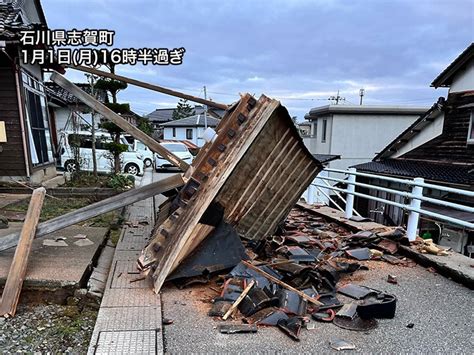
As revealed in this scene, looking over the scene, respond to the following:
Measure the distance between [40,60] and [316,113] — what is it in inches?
630

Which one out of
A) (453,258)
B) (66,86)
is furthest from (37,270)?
(453,258)

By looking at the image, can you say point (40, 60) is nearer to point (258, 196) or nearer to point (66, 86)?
point (66, 86)

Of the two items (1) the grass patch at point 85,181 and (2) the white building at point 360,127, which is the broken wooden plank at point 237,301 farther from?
(2) the white building at point 360,127

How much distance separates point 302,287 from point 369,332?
0.83m

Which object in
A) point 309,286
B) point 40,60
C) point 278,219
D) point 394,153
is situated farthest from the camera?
point 394,153

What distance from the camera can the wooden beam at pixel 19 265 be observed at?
9.75ft

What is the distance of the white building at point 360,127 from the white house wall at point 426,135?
3753mm

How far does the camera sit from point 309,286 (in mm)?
3447

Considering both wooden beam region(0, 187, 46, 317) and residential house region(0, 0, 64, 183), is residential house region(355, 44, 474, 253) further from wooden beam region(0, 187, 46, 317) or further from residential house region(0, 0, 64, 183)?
residential house region(0, 0, 64, 183)

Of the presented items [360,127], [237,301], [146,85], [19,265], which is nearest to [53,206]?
[146,85]

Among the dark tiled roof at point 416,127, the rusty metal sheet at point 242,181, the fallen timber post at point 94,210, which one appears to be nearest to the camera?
the rusty metal sheet at point 242,181

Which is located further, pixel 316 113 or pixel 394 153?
pixel 316 113

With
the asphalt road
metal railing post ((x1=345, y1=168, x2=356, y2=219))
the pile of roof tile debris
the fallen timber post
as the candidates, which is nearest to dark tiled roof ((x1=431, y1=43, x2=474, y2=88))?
metal railing post ((x1=345, y1=168, x2=356, y2=219))

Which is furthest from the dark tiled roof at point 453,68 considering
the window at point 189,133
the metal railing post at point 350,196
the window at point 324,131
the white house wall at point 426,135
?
the window at point 189,133
